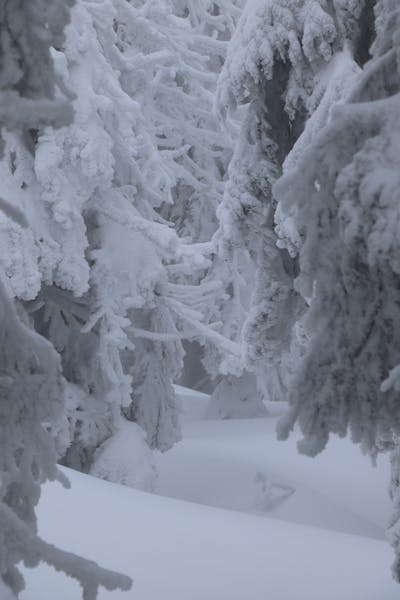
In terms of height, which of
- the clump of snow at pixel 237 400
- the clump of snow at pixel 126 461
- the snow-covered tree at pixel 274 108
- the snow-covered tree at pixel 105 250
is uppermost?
the snow-covered tree at pixel 274 108

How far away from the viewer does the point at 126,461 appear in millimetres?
10656

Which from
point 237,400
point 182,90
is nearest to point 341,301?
point 182,90

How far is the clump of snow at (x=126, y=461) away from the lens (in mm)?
10562

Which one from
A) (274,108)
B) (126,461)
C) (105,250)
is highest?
(274,108)

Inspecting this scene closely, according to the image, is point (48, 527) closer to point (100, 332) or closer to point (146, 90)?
point (100, 332)

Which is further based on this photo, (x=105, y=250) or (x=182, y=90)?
(x=182, y=90)

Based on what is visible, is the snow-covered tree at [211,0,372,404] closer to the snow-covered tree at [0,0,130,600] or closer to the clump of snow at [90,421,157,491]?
the clump of snow at [90,421,157,491]

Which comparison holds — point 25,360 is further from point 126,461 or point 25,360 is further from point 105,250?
point 126,461

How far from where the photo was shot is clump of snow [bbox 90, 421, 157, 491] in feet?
34.7

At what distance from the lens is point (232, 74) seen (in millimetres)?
7633

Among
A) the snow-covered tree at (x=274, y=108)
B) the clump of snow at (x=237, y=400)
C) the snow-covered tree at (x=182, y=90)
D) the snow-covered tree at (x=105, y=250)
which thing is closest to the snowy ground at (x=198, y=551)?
the snow-covered tree at (x=274, y=108)

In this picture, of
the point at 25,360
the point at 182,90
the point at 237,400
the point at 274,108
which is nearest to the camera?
the point at 25,360

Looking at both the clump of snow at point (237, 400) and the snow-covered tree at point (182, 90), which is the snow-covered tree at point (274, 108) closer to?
the snow-covered tree at point (182, 90)

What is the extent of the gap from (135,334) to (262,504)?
2.95m
